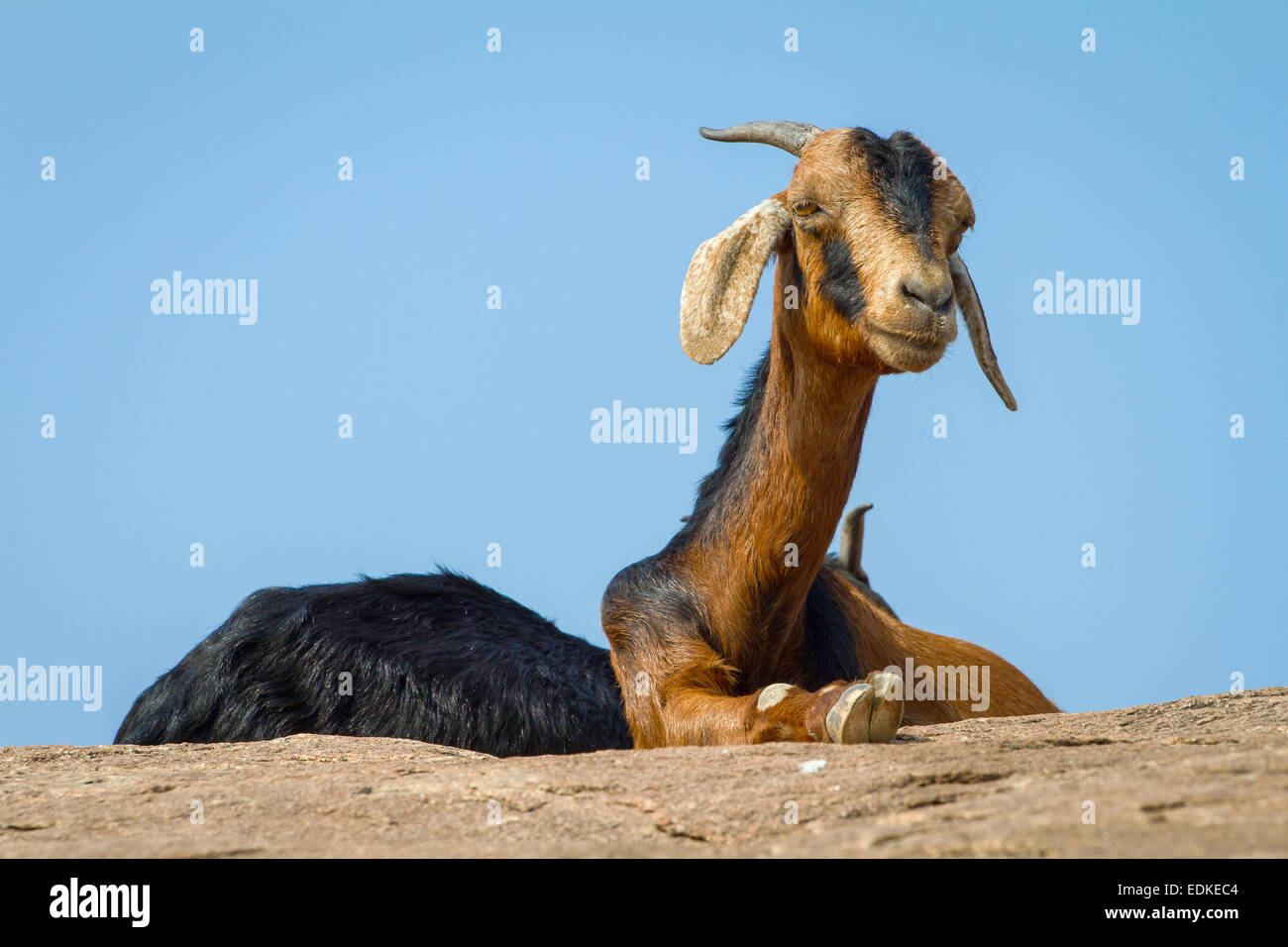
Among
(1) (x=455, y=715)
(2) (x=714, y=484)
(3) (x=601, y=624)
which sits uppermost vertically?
(2) (x=714, y=484)

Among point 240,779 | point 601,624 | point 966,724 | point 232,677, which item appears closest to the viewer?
point 240,779

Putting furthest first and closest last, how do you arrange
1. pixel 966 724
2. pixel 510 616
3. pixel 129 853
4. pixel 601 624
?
1. pixel 510 616
2. pixel 601 624
3. pixel 966 724
4. pixel 129 853

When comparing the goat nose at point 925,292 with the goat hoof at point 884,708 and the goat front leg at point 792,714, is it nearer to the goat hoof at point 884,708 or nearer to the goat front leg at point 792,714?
the goat front leg at point 792,714

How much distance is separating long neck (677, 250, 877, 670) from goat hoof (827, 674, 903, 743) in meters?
1.72

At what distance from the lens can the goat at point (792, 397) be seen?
6.05 m

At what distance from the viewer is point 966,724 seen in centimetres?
595

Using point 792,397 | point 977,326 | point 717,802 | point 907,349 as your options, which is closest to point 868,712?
point 717,802

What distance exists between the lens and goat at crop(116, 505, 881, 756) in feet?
24.1

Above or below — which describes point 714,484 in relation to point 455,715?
above

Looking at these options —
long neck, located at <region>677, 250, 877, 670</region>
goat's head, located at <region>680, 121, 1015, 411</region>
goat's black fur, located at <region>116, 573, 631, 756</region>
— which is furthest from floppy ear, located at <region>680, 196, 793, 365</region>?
goat's black fur, located at <region>116, 573, 631, 756</region>
